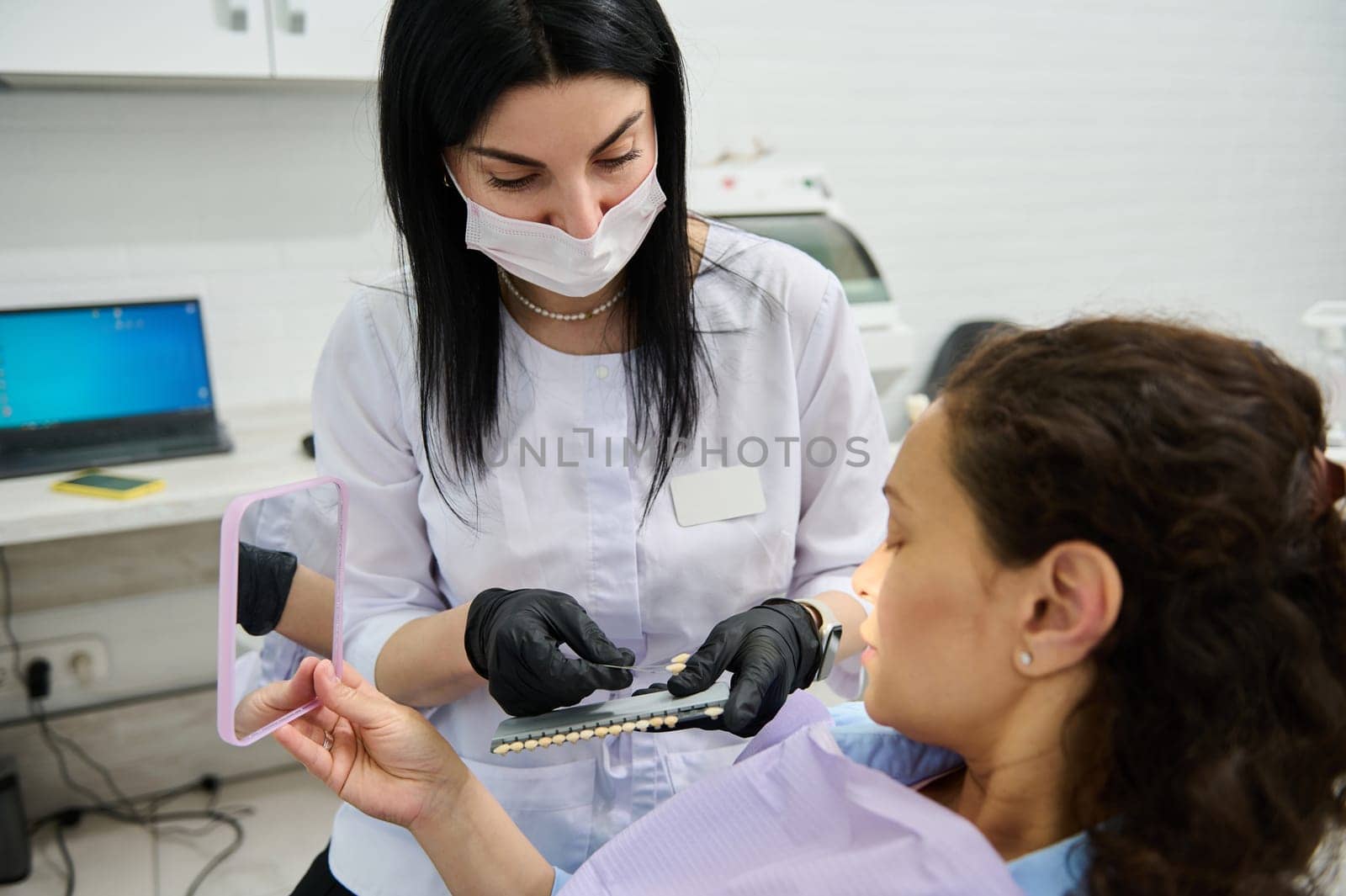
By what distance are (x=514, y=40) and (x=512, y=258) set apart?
0.86 ft

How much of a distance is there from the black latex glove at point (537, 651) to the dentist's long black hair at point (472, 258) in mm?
190

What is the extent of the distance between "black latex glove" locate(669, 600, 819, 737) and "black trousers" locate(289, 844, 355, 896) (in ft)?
1.77

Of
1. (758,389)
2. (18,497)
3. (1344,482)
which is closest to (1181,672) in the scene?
(1344,482)

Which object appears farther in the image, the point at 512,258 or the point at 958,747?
the point at 512,258

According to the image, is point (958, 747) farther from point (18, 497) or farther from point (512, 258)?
point (18, 497)

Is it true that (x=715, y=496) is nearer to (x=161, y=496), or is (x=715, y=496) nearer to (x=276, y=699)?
(x=276, y=699)

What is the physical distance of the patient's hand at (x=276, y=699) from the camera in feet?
3.10

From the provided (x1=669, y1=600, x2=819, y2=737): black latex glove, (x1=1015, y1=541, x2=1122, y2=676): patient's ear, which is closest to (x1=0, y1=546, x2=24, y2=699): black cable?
(x1=669, y1=600, x2=819, y2=737): black latex glove

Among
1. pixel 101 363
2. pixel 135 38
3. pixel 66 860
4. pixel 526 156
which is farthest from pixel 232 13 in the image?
pixel 66 860

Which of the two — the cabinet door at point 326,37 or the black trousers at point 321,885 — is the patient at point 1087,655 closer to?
the black trousers at point 321,885

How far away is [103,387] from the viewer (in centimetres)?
231

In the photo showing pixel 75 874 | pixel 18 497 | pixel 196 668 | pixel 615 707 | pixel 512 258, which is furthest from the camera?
pixel 196 668

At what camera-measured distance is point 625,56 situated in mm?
1064

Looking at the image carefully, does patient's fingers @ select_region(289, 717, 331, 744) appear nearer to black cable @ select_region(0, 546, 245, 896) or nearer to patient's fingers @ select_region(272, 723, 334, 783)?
patient's fingers @ select_region(272, 723, 334, 783)
